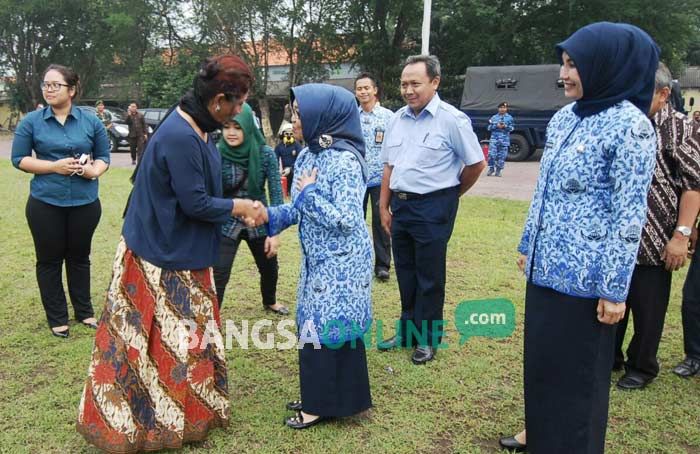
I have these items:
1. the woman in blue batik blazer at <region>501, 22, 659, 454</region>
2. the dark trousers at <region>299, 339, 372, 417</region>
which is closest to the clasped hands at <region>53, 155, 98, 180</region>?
the dark trousers at <region>299, 339, 372, 417</region>

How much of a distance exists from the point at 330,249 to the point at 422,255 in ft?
3.56

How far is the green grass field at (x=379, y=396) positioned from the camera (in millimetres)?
2826

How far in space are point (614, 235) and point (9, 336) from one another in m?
3.94

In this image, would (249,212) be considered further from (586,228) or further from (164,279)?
(586,228)

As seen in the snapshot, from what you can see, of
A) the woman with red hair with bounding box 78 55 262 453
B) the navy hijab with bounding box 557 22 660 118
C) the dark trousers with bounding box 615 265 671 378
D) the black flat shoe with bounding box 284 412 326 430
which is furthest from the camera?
the dark trousers with bounding box 615 265 671 378

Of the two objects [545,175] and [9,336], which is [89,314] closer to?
[9,336]

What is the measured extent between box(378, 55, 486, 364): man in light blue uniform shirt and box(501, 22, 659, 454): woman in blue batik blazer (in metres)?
1.07

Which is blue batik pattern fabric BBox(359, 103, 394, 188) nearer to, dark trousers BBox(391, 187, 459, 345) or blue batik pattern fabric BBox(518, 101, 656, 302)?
dark trousers BBox(391, 187, 459, 345)

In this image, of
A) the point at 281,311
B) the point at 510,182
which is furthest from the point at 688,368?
the point at 510,182

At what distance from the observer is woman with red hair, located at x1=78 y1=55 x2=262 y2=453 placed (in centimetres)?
243

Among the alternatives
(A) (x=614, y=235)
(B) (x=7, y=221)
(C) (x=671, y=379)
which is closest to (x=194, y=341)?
(A) (x=614, y=235)

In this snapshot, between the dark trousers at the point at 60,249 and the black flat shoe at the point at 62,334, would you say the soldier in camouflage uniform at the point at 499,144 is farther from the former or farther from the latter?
the black flat shoe at the point at 62,334

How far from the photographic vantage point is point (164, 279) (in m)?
2.52

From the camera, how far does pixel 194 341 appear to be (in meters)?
2.62
